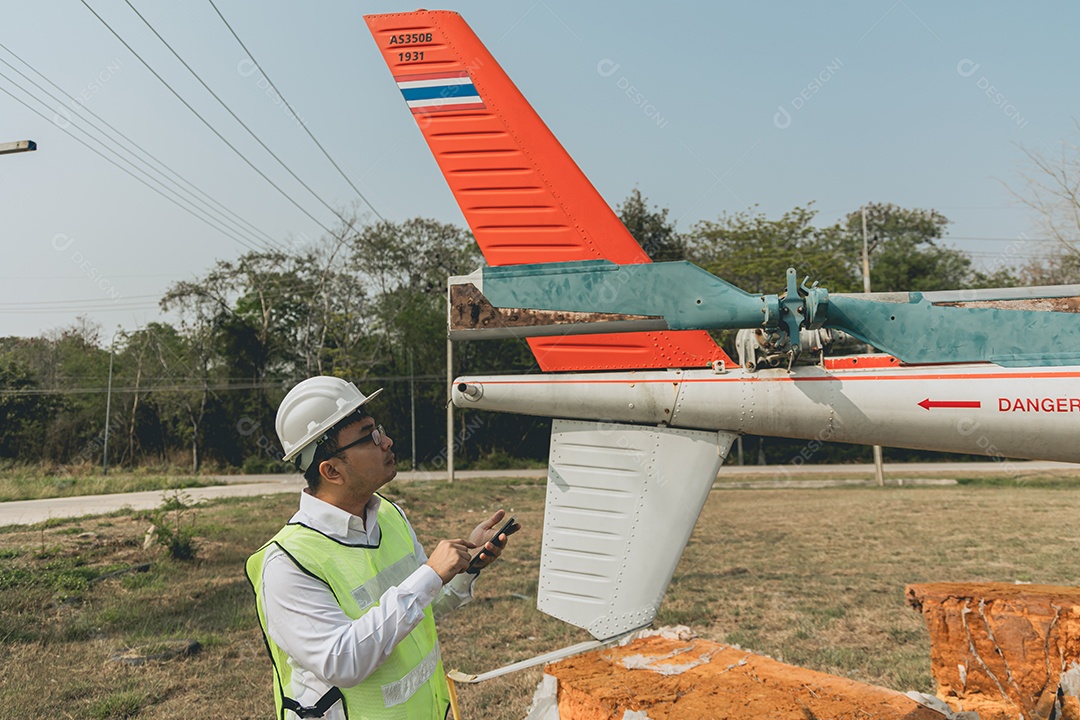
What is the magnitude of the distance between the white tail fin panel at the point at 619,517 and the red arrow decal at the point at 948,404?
0.92m

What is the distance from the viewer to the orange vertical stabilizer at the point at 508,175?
3.91 m

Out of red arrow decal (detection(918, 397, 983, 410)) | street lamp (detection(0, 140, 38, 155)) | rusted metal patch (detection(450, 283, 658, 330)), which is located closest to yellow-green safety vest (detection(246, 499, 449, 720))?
rusted metal patch (detection(450, 283, 658, 330))

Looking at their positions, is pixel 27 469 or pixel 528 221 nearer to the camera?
pixel 528 221

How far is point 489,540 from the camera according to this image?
8.52 ft

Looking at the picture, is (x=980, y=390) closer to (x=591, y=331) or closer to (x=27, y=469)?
(x=591, y=331)

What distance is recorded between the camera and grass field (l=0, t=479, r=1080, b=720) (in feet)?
18.2

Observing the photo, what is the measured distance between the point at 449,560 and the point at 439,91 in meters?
2.89

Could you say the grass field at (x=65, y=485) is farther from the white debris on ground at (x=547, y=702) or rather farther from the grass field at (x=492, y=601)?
the white debris on ground at (x=547, y=702)

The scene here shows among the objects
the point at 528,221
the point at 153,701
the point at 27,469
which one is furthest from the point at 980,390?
the point at 27,469

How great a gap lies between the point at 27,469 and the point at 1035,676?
29.4 meters

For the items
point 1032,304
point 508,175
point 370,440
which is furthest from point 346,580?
point 1032,304

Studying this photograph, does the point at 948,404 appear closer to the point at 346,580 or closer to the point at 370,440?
the point at 370,440

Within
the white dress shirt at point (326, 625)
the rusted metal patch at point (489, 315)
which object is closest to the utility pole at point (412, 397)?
the rusted metal patch at point (489, 315)

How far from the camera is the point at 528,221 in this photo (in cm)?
401
